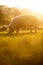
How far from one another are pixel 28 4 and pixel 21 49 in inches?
17.7

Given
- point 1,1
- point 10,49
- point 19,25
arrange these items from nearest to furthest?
point 10,49, point 1,1, point 19,25

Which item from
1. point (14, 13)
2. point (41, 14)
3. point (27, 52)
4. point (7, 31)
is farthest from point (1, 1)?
point (27, 52)

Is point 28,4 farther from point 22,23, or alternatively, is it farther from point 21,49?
point 21,49

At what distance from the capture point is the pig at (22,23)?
5.68ft

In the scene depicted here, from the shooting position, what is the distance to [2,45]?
161 centimetres

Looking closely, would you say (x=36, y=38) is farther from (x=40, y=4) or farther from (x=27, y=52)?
(x=40, y=4)

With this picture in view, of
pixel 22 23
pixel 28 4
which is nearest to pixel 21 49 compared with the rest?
pixel 22 23

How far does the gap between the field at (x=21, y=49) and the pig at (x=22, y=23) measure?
0.09 m

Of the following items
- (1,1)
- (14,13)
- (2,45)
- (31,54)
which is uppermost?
(1,1)

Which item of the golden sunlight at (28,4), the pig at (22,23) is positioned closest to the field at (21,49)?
the pig at (22,23)

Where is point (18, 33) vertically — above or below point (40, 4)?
below

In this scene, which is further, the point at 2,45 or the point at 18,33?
the point at 18,33

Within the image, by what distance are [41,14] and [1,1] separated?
1.32 feet

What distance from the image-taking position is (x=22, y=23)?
1868 mm
